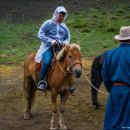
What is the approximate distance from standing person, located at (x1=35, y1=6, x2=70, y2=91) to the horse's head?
612 mm

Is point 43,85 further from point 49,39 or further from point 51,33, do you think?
point 51,33

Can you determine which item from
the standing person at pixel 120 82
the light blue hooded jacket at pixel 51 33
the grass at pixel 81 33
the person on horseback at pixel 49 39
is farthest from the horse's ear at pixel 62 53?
the grass at pixel 81 33

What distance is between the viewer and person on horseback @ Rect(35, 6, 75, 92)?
8.73 metres

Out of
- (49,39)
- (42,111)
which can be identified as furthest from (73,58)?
(42,111)

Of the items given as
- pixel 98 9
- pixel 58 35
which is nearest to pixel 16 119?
pixel 58 35

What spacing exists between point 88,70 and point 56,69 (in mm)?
4867

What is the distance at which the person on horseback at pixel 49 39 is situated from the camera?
8.73 metres

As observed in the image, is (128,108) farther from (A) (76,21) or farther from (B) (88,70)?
(A) (76,21)

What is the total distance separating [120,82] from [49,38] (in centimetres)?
330

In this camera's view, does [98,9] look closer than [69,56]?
No

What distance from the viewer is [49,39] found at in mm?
8734

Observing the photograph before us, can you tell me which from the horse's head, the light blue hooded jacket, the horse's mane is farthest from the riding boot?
the horse's head

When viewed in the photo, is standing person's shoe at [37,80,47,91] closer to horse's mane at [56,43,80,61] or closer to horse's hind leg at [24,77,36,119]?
horse's mane at [56,43,80,61]

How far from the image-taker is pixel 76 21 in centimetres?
2136
